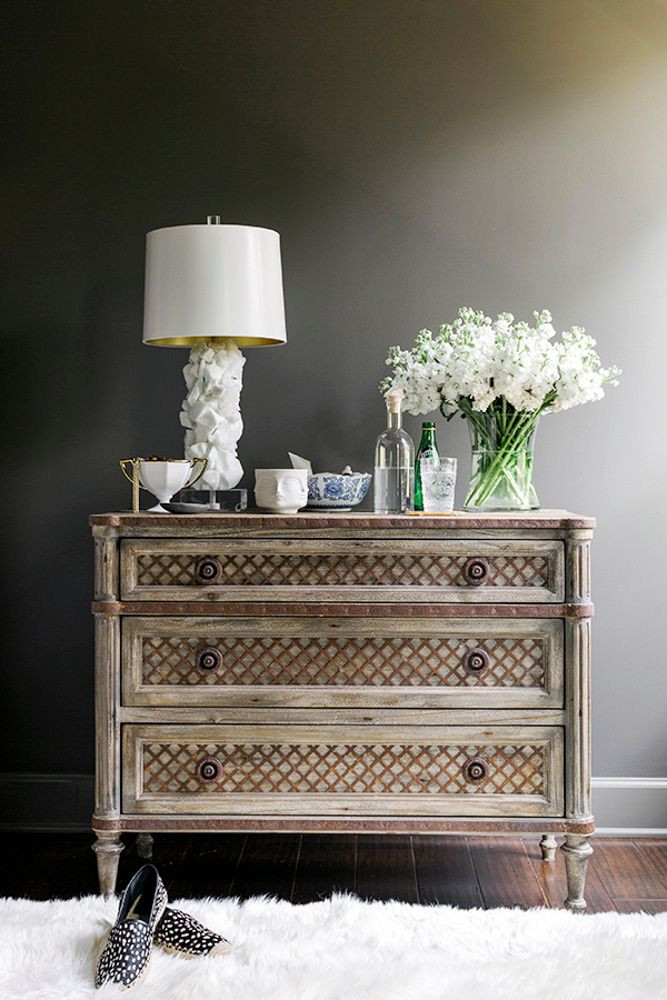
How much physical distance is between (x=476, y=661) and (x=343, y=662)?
301 mm

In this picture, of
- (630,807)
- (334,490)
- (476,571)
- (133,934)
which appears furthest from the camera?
(630,807)

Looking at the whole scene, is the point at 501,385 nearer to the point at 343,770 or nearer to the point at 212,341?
the point at 212,341

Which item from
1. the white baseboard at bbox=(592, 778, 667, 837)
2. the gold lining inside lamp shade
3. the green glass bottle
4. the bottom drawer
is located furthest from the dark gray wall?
the bottom drawer

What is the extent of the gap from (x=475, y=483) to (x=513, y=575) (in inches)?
13.5

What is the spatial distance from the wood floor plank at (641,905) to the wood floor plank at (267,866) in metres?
0.79

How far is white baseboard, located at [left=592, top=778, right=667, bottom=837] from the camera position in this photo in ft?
9.61

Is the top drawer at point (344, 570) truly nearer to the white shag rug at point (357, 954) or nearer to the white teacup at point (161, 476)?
the white teacup at point (161, 476)

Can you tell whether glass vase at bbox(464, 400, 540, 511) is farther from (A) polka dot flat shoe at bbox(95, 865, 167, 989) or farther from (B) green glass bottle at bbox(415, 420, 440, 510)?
(A) polka dot flat shoe at bbox(95, 865, 167, 989)

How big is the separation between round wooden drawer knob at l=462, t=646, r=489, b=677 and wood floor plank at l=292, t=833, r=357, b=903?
26.1 inches

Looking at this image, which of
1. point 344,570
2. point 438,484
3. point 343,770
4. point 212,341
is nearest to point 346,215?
point 212,341

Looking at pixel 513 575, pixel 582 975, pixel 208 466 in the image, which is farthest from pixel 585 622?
pixel 208 466

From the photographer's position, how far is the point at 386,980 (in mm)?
1856

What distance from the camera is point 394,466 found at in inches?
102

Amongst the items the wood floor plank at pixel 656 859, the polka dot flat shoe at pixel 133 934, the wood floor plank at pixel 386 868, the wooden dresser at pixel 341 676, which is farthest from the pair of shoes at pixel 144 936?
the wood floor plank at pixel 656 859
